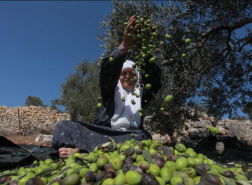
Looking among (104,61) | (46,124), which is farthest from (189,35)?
(46,124)

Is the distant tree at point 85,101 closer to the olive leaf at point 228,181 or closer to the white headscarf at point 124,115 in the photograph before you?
the white headscarf at point 124,115

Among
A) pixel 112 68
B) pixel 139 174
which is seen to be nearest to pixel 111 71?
pixel 112 68

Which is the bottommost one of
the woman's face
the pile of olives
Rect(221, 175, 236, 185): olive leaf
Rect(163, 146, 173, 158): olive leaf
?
Rect(221, 175, 236, 185): olive leaf

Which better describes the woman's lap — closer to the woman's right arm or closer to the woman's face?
the woman's right arm

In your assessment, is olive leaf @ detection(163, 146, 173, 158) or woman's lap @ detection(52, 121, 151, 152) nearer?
olive leaf @ detection(163, 146, 173, 158)

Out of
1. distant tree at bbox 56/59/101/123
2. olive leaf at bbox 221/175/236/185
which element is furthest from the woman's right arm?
distant tree at bbox 56/59/101/123

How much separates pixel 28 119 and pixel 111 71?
2117 centimetres

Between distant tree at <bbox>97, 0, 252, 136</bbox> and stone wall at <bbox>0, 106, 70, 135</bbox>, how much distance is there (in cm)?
1625

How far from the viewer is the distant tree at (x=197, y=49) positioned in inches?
159

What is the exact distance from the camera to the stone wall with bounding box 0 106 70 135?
64.4 ft

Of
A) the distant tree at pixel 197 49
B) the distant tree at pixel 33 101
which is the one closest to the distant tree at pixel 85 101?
the distant tree at pixel 197 49

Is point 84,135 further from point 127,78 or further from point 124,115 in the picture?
point 127,78

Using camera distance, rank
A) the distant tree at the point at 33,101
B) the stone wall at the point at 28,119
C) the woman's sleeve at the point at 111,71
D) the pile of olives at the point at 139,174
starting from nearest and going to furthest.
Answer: the pile of olives at the point at 139,174 → the woman's sleeve at the point at 111,71 → the stone wall at the point at 28,119 → the distant tree at the point at 33,101

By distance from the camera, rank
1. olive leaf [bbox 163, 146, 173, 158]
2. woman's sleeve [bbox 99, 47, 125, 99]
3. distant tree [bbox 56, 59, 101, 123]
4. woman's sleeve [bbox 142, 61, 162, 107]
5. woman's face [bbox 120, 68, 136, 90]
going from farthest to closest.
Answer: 1. distant tree [bbox 56, 59, 101, 123]
2. woman's face [bbox 120, 68, 136, 90]
3. woman's sleeve [bbox 142, 61, 162, 107]
4. woman's sleeve [bbox 99, 47, 125, 99]
5. olive leaf [bbox 163, 146, 173, 158]
